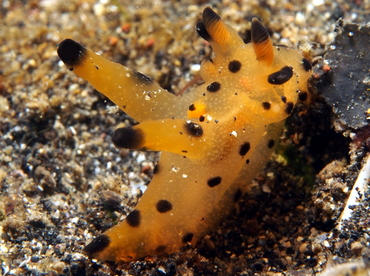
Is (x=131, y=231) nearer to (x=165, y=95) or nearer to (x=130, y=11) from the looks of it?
(x=165, y=95)

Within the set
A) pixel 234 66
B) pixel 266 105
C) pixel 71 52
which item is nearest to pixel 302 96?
pixel 266 105

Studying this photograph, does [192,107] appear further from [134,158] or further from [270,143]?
[134,158]

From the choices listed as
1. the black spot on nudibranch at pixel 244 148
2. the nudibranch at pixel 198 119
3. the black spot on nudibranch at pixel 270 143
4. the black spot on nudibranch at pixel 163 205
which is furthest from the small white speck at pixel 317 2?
the black spot on nudibranch at pixel 163 205

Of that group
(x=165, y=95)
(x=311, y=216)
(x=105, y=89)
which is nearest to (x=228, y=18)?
(x=165, y=95)

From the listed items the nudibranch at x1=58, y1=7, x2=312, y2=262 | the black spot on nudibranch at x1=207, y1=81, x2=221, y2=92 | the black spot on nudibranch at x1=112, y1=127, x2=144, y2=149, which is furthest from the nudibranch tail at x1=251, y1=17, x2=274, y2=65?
the black spot on nudibranch at x1=112, y1=127, x2=144, y2=149

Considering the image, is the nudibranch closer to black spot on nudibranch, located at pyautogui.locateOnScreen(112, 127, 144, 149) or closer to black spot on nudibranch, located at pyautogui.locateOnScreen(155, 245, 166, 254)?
black spot on nudibranch, located at pyautogui.locateOnScreen(155, 245, 166, 254)
